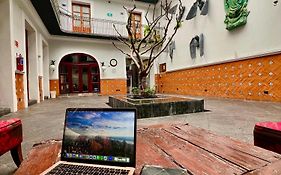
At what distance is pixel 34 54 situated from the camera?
23.4 feet

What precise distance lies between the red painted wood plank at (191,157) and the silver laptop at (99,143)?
9.1 inches

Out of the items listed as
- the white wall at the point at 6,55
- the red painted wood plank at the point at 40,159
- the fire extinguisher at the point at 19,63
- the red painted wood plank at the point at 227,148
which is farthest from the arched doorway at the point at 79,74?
the red painted wood plank at the point at 227,148

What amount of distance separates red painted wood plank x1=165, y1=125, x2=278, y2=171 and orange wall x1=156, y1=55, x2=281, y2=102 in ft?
18.8

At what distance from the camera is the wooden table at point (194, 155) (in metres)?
0.68

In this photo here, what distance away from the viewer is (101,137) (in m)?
0.73

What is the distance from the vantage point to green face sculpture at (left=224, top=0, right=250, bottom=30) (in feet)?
20.4

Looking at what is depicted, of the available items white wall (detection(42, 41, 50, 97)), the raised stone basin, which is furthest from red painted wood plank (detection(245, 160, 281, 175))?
white wall (detection(42, 41, 50, 97))

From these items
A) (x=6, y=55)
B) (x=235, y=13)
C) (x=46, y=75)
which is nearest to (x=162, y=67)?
(x=235, y=13)

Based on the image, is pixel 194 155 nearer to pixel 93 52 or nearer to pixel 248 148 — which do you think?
pixel 248 148

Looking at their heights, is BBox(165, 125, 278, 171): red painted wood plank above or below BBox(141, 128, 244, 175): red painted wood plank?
above

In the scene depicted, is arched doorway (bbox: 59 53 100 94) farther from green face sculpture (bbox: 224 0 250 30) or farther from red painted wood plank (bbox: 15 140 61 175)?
red painted wood plank (bbox: 15 140 61 175)

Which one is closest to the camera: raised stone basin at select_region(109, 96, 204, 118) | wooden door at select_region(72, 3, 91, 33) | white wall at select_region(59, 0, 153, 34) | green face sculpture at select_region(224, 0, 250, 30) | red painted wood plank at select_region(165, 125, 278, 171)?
red painted wood plank at select_region(165, 125, 278, 171)

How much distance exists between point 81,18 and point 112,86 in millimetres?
4495

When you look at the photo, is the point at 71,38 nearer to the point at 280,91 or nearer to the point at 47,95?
the point at 47,95
